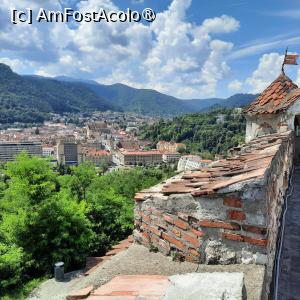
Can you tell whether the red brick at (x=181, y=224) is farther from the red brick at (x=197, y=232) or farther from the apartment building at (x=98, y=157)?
the apartment building at (x=98, y=157)

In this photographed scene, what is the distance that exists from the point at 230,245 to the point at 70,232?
391 inches

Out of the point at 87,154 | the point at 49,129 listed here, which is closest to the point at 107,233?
the point at 87,154

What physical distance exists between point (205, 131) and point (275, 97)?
112 meters

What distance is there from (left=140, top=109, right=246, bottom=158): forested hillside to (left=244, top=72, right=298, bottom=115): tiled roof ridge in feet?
299

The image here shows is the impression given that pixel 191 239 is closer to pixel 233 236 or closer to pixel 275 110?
pixel 233 236

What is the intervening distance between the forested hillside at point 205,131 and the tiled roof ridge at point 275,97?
9119 cm

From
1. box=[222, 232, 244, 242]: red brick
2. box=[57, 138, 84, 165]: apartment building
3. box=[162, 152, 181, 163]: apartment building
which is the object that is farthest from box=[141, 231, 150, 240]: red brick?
box=[57, 138, 84, 165]: apartment building

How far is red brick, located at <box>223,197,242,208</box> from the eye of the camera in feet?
9.86

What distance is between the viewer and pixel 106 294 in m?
2.64

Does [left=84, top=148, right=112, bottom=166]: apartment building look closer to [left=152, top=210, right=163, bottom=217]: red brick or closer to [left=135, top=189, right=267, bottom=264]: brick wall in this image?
[left=152, top=210, right=163, bottom=217]: red brick

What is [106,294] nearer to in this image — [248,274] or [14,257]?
[248,274]

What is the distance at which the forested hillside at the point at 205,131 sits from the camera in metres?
110

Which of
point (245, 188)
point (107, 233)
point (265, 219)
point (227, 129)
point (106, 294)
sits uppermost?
point (227, 129)

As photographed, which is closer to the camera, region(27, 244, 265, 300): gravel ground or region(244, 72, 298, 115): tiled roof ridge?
region(27, 244, 265, 300): gravel ground
